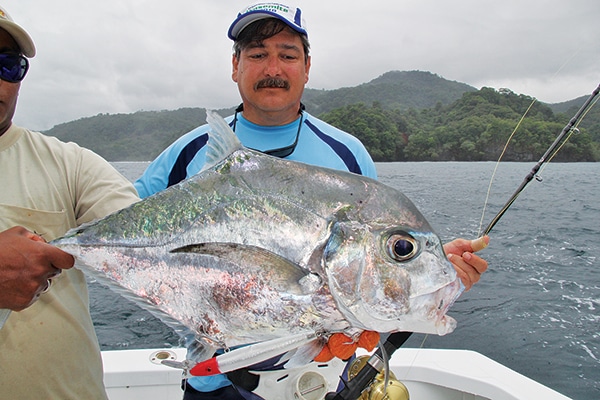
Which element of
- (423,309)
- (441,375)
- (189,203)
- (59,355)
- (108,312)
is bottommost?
(108,312)

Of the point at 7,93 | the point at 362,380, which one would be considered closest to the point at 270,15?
the point at 7,93

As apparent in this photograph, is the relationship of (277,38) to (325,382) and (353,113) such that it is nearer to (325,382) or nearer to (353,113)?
(325,382)

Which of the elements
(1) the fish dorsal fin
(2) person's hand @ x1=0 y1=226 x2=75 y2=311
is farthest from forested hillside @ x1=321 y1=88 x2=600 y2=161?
(2) person's hand @ x1=0 y1=226 x2=75 y2=311

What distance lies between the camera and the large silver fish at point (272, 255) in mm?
1535

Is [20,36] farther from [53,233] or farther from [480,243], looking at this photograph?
[480,243]

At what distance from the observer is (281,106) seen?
8.21ft

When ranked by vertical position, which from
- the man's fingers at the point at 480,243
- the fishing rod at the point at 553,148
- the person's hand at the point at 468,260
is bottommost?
the person's hand at the point at 468,260

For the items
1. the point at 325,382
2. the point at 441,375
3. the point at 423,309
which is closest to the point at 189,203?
the point at 423,309

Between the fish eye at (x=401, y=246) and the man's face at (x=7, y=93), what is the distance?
1.98 m

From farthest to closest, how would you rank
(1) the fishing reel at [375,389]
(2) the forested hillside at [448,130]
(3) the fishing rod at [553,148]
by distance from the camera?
(2) the forested hillside at [448,130]
(3) the fishing rod at [553,148]
(1) the fishing reel at [375,389]

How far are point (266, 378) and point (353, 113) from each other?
56193mm

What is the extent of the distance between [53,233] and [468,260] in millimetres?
2028

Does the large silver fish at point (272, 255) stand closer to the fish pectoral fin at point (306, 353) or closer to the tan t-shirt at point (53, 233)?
the fish pectoral fin at point (306, 353)

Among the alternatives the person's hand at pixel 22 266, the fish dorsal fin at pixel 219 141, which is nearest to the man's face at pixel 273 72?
the fish dorsal fin at pixel 219 141
